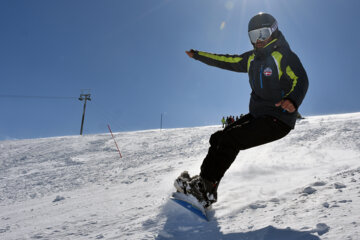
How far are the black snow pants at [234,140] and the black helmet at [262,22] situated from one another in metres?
1.11

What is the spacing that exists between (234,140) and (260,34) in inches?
52.5

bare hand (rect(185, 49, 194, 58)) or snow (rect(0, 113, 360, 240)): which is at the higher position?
bare hand (rect(185, 49, 194, 58))

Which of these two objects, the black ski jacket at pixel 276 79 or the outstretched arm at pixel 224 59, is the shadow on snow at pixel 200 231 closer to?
the black ski jacket at pixel 276 79

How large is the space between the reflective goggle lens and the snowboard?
6.32 ft

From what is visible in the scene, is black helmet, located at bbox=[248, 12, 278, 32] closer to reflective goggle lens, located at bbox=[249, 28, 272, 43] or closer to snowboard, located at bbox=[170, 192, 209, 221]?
reflective goggle lens, located at bbox=[249, 28, 272, 43]

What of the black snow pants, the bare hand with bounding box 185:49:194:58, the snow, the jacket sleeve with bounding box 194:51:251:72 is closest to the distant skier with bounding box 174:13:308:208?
the black snow pants

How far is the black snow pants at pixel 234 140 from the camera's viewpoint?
2.32 metres

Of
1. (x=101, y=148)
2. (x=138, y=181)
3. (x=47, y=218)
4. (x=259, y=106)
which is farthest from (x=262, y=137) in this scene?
(x=101, y=148)

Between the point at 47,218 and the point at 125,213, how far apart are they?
0.94m

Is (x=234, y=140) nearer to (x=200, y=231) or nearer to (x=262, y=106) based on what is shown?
(x=262, y=106)

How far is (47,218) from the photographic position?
269 centimetres

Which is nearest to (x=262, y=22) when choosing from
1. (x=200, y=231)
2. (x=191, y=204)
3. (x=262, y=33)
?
(x=262, y=33)

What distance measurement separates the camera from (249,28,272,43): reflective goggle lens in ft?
9.09

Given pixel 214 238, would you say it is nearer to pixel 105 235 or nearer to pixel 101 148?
pixel 105 235
